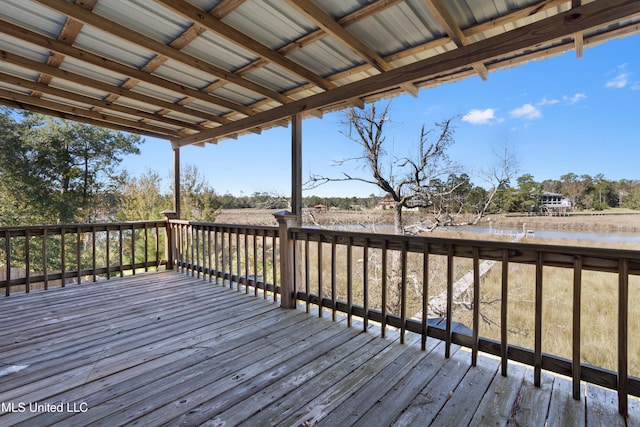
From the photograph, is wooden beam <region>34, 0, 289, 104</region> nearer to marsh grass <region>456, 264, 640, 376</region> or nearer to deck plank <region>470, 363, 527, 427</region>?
deck plank <region>470, 363, 527, 427</region>

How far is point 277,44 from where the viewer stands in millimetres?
2523

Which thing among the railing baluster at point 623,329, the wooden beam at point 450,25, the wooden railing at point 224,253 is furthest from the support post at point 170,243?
the railing baluster at point 623,329

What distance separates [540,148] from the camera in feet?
23.5

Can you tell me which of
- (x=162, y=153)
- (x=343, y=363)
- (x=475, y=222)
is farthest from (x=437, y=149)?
(x=162, y=153)

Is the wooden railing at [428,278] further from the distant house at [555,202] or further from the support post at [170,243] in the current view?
the distant house at [555,202]

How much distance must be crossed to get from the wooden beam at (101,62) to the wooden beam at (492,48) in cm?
112

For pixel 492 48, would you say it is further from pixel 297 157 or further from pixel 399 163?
pixel 399 163

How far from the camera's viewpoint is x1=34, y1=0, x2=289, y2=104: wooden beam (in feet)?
6.57

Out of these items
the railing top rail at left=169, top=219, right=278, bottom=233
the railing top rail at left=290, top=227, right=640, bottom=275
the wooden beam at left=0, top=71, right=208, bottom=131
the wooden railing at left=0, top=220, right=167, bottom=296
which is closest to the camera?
the railing top rail at left=290, top=227, right=640, bottom=275

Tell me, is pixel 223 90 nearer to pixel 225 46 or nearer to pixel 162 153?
pixel 225 46

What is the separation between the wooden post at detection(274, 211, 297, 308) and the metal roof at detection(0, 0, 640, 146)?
134 centimetres

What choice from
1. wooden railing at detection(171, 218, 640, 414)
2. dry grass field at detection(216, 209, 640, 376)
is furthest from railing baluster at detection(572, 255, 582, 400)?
dry grass field at detection(216, 209, 640, 376)

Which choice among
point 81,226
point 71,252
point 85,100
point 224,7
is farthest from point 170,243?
point 71,252

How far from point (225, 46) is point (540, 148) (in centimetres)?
778
